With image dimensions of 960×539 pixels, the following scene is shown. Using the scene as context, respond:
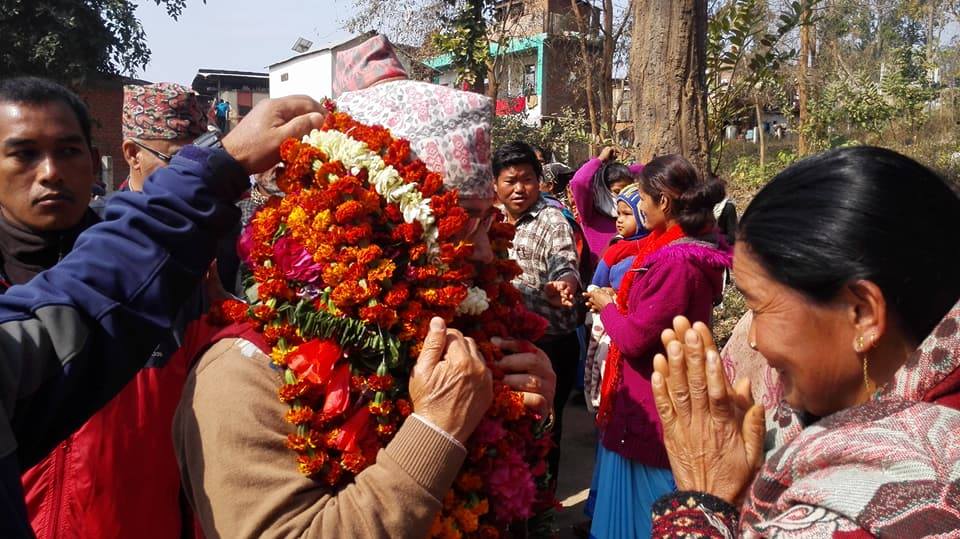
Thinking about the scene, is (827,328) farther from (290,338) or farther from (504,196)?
(504,196)

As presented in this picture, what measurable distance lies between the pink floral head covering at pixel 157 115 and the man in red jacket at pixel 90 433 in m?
0.69

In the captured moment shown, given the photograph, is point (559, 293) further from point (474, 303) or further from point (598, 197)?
point (474, 303)

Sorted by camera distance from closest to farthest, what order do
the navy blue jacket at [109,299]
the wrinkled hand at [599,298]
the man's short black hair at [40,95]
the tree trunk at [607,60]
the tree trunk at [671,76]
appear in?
1. the navy blue jacket at [109,299]
2. the man's short black hair at [40,95]
3. the wrinkled hand at [599,298]
4. the tree trunk at [671,76]
5. the tree trunk at [607,60]

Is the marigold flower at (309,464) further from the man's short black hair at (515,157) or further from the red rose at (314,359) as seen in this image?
the man's short black hair at (515,157)

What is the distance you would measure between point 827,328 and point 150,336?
145cm

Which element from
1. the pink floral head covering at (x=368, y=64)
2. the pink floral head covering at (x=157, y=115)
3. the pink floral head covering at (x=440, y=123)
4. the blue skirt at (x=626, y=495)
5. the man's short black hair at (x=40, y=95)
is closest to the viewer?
the pink floral head covering at (x=440, y=123)

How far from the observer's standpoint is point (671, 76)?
190 inches

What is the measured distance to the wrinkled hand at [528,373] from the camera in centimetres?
201

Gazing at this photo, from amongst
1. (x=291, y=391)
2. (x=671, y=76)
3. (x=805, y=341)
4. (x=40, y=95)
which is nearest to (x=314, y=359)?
(x=291, y=391)

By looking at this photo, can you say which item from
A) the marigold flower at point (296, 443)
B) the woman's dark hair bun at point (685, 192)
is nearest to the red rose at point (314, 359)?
the marigold flower at point (296, 443)

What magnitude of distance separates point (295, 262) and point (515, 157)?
336 cm

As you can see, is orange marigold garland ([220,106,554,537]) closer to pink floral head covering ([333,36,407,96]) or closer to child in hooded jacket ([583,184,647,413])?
pink floral head covering ([333,36,407,96])

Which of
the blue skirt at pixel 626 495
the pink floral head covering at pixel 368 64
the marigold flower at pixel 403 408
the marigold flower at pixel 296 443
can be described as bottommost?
the blue skirt at pixel 626 495

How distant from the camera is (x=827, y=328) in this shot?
5.02ft
